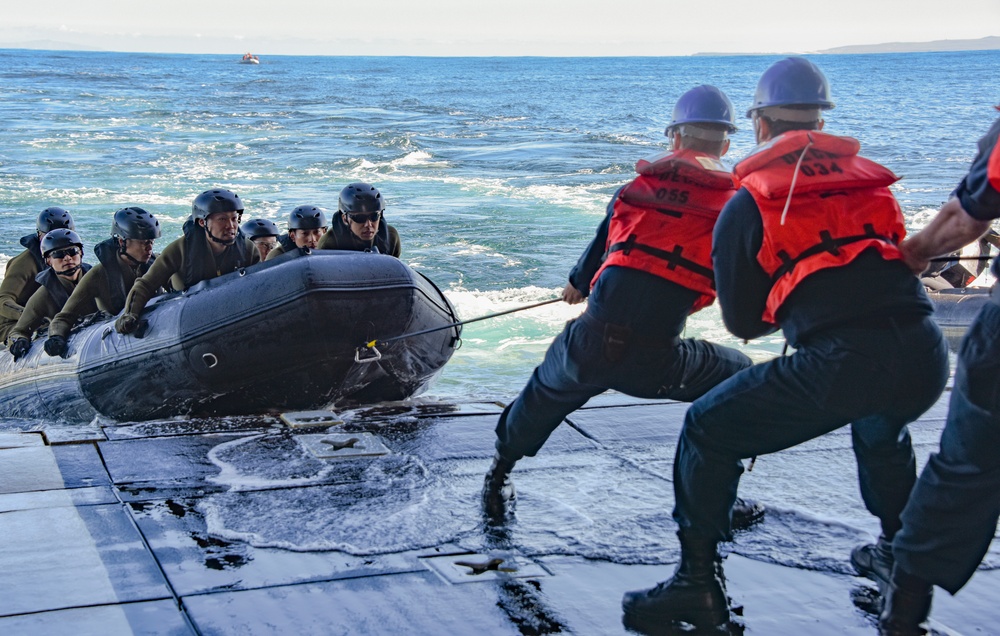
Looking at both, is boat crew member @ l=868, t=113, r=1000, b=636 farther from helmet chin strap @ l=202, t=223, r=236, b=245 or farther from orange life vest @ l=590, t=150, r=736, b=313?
helmet chin strap @ l=202, t=223, r=236, b=245

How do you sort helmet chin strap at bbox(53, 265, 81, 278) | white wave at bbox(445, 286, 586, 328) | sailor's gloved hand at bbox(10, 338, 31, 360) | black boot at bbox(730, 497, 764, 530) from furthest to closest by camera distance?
white wave at bbox(445, 286, 586, 328), helmet chin strap at bbox(53, 265, 81, 278), sailor's gloved hand at bbox(10, 338, 31, 360), black boot at bbox(730, 497, 764, 530)

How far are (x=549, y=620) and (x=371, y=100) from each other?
215 ft

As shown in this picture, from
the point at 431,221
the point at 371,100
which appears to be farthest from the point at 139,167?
the point at 371,100

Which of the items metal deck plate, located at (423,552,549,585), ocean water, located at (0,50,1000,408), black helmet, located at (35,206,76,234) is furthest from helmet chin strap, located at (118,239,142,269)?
metal deck plate, located at (423,552,549,585)

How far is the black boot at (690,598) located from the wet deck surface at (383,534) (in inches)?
3.7

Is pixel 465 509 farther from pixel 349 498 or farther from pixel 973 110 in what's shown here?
pixel 973 110

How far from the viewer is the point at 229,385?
6875 mm

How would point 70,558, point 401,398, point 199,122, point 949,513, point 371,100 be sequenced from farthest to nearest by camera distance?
point 371,100 → point 199,122 → point 401,398 → point 70,558 → point 949,513

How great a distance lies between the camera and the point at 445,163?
1287 inches

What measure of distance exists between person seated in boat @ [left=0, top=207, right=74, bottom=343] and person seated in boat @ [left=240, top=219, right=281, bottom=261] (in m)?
1.59

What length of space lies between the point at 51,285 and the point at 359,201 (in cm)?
292

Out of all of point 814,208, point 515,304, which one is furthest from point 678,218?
point 515,304

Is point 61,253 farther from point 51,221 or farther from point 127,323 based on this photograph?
point 127,323

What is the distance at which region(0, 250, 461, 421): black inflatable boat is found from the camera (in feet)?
21.7
